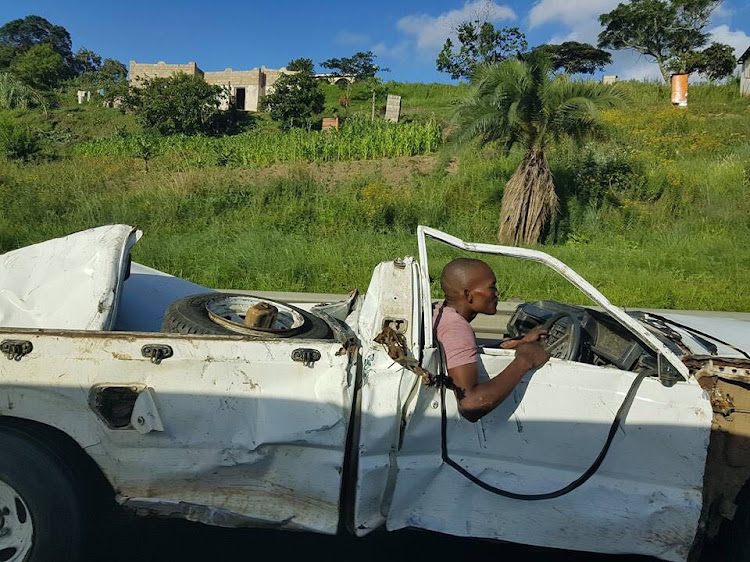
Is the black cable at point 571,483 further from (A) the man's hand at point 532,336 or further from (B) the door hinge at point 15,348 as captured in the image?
(B) the door hinge at point 15,348

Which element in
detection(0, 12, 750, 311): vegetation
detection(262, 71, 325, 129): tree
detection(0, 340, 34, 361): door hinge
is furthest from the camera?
detection(262, 71, 325, 129): tree

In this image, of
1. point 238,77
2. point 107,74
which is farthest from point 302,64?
point 107,74

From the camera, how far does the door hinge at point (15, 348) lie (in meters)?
2.54

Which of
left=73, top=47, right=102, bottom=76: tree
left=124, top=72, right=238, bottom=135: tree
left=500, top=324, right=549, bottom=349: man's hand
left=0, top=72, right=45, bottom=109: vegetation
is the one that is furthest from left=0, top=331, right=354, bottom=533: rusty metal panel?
left=73, top=47, right=102, bottom=76: tree

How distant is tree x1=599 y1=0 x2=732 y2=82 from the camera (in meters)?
42.9

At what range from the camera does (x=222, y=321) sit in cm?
310

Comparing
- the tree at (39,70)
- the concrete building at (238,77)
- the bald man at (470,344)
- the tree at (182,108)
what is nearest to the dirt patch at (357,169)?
the bald man at (470,344)

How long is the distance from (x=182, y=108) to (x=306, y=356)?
34899 millimetres

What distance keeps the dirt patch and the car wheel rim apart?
15.4 m

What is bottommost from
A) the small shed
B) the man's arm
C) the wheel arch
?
the wheel arch

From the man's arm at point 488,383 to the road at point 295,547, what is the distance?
3.46 feet

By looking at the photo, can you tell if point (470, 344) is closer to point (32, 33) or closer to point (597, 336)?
point (597, 336)

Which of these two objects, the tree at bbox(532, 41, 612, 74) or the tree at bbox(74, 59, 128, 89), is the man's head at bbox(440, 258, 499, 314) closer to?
the tree at bbox(532, 41, 612, 74)

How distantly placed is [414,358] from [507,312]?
19.3 ft
